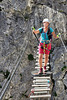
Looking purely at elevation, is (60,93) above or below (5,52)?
below

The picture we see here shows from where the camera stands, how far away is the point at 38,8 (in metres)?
11.3

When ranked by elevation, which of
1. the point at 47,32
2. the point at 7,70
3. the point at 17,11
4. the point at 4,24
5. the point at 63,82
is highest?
the point at 17,11

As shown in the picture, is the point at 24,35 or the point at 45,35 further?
the point at 24,35

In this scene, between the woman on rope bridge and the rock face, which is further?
the rock face

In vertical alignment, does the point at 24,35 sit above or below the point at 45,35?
below

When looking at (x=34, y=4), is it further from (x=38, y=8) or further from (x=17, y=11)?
(x=17, y=11)

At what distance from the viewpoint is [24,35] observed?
34.2 ft

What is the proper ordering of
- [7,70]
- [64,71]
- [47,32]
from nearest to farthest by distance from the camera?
[47,32] → [64,71] → [7,70]

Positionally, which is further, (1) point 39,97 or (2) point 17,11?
(2) point 17,11

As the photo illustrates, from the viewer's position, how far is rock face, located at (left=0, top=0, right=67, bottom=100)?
8023mm

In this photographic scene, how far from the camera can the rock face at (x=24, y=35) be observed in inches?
316

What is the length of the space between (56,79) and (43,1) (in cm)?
815

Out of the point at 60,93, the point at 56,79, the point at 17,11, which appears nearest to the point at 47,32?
the point at 56,79

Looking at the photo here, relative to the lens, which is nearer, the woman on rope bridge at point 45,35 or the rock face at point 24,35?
the woman on rope bridge at point 45,35
